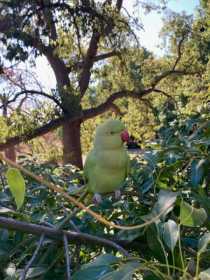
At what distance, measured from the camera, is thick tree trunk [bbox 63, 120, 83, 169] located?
497cm

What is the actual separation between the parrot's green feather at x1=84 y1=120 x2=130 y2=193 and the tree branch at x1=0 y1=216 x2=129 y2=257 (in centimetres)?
15

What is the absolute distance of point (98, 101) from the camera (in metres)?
5.66

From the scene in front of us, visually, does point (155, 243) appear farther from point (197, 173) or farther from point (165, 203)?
point (197, 173)

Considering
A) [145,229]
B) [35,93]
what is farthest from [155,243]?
[35,93]

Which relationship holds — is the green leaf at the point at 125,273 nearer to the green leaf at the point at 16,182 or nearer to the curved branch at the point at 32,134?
the green leaf at the point at 16,182

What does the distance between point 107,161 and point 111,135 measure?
42mm

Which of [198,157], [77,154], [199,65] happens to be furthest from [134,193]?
[199,65]

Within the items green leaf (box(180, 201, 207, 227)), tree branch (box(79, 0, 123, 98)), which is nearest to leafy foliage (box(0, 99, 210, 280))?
green leaf (box(180, 201, 207, 227))

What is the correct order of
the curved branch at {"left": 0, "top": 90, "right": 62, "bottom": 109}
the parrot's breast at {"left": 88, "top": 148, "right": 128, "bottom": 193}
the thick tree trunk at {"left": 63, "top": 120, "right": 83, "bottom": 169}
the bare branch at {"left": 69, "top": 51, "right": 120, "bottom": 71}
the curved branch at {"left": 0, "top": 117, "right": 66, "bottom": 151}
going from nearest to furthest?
1. the parrot's breast at {"left": 88, "top": 148, "right": 128, "bottom": 193}
2. the curved branch at {"left": 0, "top": 117, "right": 66, "bottom": 151}
3. the curved branch at {"left": 0, "top": 90, "right": 62, "bottom": 109}
4. the thick tree trunk at {"left": 63, "top": 120, "right": 83, "bottom": 169}
5. the bare branch at {"left": 69, "top": 51, "right": 120, "bottom": 71}

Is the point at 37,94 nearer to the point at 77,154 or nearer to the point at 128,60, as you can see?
the point at 77,154

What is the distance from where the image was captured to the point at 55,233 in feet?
1.27

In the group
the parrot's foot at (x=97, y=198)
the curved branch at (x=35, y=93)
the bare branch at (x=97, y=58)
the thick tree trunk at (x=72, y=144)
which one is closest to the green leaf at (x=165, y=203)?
the parrot's foot at (x=97, y=198)

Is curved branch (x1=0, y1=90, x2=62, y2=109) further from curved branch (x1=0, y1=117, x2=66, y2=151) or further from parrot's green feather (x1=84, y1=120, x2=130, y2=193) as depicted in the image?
parrot's green feather (x1=84, y1=120, x2=130, y2=193)

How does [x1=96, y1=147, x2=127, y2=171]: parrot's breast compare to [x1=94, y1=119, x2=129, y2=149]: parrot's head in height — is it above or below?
below
